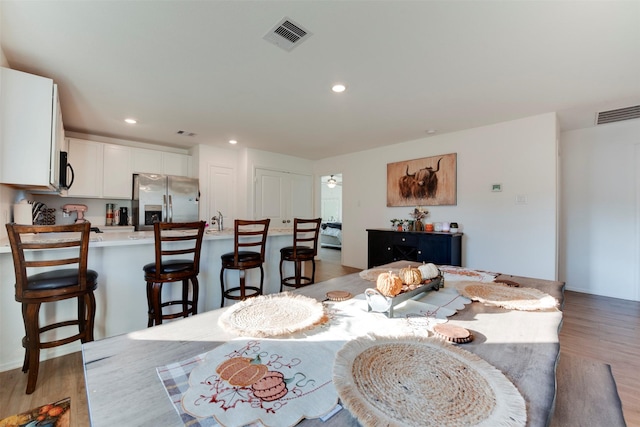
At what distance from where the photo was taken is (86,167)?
13.0ft

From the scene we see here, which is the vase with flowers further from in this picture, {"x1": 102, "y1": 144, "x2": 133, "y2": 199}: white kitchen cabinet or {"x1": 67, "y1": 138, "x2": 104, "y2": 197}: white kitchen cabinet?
{"x1": 67, "y1": 138, "x2": 104, "y2": 197}: white kitchen cabinet

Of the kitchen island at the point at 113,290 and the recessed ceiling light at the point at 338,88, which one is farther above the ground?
the recessed ceiling light at the point at 338,88

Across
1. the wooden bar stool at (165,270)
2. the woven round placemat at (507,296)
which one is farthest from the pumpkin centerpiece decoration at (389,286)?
the wooden bar stool at (165,270)

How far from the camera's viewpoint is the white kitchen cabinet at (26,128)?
204 centimetres

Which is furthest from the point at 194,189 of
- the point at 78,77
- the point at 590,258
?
the point at 590,258

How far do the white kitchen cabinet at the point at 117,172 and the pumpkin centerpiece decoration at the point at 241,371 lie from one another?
4705 millimetres

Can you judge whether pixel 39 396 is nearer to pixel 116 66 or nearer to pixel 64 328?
pixel 64 328

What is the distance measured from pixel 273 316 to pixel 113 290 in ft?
6.54

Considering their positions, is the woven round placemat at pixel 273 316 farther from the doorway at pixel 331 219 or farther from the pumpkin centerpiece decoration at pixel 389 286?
the doorway at pixel 331 219

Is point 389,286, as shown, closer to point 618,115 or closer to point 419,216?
point 419,216

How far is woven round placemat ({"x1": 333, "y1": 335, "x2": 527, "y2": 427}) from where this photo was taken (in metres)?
0.50

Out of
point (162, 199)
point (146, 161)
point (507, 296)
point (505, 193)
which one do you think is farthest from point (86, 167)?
point (505, 193)

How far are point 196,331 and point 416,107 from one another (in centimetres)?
312

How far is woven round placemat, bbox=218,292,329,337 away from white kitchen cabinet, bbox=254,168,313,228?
4324 millimetres
